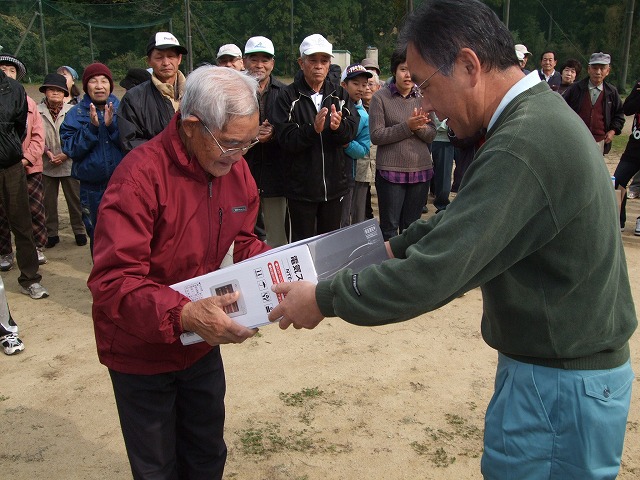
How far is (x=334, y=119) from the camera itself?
5.18 meters

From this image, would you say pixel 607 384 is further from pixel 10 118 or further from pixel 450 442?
pixel 10 118

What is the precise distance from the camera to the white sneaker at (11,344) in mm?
4719

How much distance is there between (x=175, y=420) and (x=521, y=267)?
1.54m

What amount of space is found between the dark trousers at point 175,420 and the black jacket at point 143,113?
2.83m

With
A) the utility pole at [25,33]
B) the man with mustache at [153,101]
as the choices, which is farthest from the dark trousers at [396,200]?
the utility pole at [25,33]

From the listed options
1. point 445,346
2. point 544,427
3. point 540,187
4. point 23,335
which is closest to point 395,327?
point 445,346

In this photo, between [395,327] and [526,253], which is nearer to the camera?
[526,253]

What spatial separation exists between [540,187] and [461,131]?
42 cm

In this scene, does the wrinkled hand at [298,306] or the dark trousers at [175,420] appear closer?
the wrinkled hand at [298,306]

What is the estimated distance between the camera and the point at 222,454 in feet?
9.19

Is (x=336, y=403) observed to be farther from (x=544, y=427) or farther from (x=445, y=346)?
(x=544, y=427)

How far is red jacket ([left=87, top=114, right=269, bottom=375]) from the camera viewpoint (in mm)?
2131

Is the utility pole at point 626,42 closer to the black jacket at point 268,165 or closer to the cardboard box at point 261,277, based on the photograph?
the black jacket at point 268,165

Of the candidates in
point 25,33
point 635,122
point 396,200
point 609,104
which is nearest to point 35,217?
point 396,200
